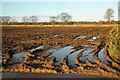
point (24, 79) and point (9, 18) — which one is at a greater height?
point (9, 18)

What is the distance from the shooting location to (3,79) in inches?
177

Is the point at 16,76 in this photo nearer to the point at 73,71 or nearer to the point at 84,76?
the point at 73,71

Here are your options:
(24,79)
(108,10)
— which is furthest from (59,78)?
(108,10)

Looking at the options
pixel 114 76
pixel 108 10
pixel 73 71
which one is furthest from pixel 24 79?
pixel 108 10

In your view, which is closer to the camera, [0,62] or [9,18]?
[0,62]

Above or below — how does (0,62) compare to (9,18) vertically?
below

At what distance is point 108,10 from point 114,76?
238ft

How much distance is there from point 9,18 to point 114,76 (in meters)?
85.0

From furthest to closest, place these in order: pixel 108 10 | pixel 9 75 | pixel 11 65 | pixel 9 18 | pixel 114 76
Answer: pixel 9 18 < pixel 108 10 < pixel 11 65 < pixel 9 75 < pixel 114 76

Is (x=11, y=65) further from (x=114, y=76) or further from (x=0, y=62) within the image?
(x=114, y=76)

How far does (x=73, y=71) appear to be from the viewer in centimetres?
488

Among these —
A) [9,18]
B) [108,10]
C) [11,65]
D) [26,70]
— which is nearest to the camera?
[26,70]

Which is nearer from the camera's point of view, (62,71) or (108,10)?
(62,71)

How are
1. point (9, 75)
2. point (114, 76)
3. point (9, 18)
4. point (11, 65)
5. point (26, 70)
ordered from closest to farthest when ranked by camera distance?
point (114, 76) → point (9, 75) → point (26, 70) → point (11, 65) → point (9, 18)
